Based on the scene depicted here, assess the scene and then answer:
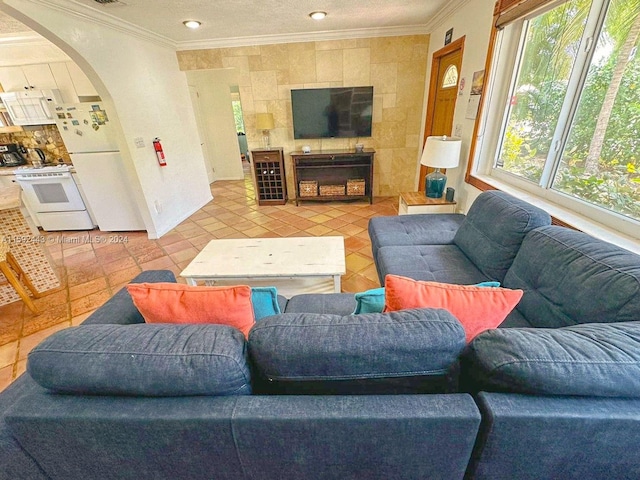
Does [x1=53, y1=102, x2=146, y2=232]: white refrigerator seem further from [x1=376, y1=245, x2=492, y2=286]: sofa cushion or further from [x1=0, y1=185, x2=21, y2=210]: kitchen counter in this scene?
[x1=376, y1=245, x2=492, y2=286]: sofa cushion

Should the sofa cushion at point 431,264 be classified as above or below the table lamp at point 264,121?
below

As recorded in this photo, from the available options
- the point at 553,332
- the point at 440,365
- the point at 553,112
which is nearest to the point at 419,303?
the point at 440,365

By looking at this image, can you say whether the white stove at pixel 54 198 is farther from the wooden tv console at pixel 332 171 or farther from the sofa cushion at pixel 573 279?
the sofa cushion at pixel 573 279

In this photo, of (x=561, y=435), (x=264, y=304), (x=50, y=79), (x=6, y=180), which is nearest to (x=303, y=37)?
(x=50, y=79)

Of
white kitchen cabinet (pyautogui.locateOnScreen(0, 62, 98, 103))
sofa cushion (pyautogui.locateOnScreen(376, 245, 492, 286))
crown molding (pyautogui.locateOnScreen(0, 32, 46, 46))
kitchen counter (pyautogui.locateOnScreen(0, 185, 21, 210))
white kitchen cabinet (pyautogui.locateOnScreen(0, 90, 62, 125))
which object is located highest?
crown molding (pyautogui.locateOnScreen(0, 32, 46, 46))

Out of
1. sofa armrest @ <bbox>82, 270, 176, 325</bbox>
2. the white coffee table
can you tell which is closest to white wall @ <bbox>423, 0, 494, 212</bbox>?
the white coffee table

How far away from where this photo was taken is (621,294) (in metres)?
0.95

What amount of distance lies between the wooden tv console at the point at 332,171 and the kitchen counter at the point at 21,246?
2921mm

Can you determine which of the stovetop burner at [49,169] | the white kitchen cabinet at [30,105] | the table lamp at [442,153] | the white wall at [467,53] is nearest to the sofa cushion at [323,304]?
the table lamp at [442,153]

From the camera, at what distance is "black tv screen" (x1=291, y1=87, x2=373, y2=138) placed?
12.9 ft

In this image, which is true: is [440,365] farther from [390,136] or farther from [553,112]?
[390,136]

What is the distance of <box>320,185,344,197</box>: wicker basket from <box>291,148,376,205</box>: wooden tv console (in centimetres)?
2

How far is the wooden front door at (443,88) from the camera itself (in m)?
A: 2.99

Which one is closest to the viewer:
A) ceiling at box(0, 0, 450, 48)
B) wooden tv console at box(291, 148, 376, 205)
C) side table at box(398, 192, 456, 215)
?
ceiling at box(0, 0, 450, 48)
